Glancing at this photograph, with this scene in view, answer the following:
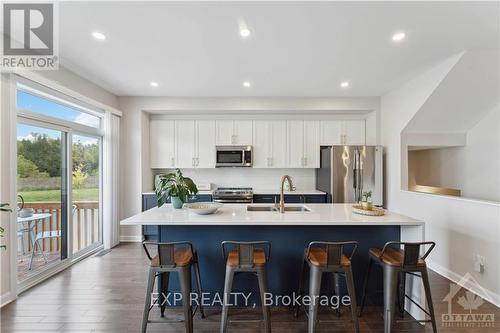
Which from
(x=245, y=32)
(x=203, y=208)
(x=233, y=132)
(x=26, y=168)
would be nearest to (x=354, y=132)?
→ (x=233, y=132)

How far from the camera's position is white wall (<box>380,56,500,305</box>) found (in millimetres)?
2434

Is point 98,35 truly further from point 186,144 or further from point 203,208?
point 186,144

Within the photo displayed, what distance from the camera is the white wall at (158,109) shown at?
4.29m

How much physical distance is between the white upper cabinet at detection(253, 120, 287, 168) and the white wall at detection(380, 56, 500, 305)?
188 cm

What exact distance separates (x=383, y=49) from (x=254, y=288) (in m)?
2.94

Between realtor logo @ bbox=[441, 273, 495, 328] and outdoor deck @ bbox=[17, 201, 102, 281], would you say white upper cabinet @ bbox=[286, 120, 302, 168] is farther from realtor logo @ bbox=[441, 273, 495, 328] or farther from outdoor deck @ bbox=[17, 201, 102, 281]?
outdoor deck @ bbox=[17, 201, 102, 281]

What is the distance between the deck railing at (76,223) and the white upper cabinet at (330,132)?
4354 millimetres

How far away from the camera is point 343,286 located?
2.32 metres

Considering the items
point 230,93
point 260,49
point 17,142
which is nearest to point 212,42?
point 260,49

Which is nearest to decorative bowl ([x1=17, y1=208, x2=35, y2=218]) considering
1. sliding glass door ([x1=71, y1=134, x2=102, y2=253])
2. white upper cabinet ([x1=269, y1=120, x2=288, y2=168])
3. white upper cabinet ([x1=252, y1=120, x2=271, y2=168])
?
sliding glass door ([x1=71, y1=134, x2=102, y2=253])

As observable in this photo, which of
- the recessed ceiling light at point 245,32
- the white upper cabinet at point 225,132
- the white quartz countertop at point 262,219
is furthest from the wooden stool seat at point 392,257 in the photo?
the white upper cabinet at point 225,132

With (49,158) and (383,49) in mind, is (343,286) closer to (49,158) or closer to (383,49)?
(383,49)

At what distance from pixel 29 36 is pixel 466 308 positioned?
205 inches

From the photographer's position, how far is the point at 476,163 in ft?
12.0
